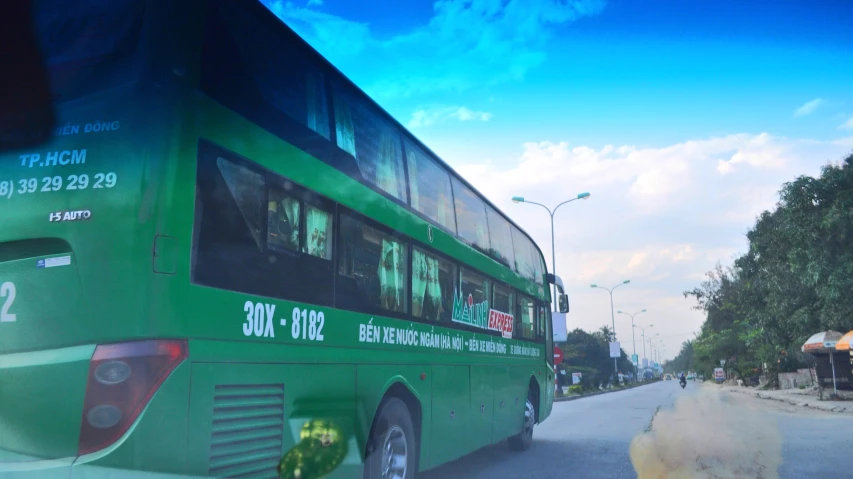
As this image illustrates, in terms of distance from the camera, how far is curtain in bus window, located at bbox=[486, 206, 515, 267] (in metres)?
10.1

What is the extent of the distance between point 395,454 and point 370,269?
193 cm

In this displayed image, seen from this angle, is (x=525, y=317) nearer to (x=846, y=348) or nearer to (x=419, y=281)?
(x=419, y=281)

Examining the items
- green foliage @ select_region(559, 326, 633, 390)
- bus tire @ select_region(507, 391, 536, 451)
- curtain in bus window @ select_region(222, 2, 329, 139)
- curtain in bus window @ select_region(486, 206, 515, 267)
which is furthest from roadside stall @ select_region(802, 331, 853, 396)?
green foliage @ select_region(559, 326, 633, 390)

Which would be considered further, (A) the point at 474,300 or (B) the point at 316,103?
(A) the point at 474,300

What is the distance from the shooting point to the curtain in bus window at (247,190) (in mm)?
4203

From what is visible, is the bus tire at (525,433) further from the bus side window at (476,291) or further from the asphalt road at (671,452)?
the bus side window at (476,291)

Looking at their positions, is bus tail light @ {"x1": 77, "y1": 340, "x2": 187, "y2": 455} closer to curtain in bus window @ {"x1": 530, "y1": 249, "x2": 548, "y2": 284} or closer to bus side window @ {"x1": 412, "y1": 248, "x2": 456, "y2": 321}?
bus side window @ {"x1": 412, "y1": 248, "x2": 456, "y2": 321}

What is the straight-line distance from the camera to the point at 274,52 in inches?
198

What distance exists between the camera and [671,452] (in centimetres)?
1119

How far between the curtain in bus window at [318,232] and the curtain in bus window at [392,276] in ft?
3.44

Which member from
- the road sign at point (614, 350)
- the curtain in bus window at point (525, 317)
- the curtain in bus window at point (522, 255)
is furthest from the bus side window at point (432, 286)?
the road sign at point (614, 350)

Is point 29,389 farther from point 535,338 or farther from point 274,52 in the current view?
point 535,338

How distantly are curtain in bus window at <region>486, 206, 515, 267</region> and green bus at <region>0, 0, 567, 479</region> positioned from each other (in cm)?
412

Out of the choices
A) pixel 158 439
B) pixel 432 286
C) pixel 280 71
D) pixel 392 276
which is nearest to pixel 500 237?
pixel 432 286
